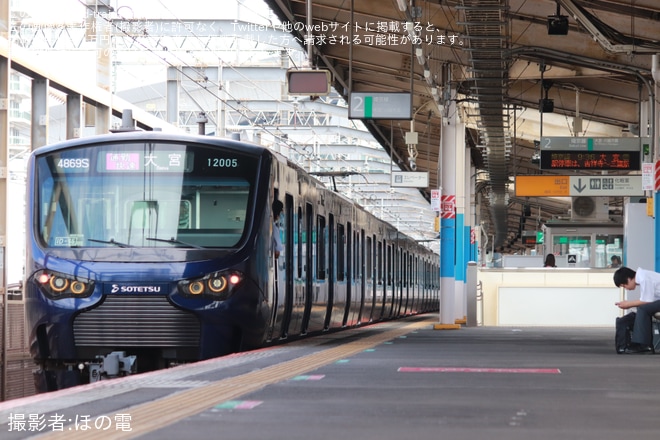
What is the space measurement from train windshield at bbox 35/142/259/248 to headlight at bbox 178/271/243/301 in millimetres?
333

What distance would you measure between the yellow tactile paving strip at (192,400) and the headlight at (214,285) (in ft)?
3.56

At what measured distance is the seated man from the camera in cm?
1166

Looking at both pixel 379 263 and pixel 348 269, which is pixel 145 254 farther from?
pixel 379 263

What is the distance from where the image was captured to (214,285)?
410 inches

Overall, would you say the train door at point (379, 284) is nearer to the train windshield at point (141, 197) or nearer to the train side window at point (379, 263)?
the train side window at point (379, 263)

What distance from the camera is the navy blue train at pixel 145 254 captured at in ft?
33.6

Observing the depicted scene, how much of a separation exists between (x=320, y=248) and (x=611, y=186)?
464 inches

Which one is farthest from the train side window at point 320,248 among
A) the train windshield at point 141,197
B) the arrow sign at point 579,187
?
the arrow sign at point 579,187

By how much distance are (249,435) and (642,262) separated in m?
17.6

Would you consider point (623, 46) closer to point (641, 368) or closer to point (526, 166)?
point (641, 368)

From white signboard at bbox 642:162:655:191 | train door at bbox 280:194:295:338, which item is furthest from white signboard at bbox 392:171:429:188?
train door at bbox 280:194:295:338

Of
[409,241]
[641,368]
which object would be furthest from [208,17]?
[641,368]

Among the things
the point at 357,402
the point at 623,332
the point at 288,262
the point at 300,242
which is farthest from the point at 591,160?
the point at 357,402

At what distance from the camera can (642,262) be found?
21.1 metres
